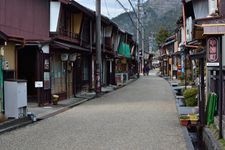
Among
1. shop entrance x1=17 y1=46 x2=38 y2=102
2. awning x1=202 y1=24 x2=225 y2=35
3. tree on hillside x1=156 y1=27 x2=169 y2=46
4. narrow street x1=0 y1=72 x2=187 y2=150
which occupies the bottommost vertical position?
narrow street x1=0 y1=72 x2=187 y2=150

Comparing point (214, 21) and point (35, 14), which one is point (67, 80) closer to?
point (35, 14)

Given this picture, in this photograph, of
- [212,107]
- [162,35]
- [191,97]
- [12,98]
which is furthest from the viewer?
[162,35]

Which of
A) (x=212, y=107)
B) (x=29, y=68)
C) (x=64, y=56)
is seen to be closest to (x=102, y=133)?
(x=212, y=107)

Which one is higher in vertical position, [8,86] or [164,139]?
[8,86]

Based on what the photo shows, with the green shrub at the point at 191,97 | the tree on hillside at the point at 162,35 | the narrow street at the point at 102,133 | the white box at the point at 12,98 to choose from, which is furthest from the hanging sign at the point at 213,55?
the tree on hillside at the point at 162,35

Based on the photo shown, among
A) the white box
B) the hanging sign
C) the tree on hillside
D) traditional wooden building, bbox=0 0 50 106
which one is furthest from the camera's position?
the tree on hillside

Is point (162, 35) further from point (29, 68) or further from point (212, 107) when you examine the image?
point (212, 107)

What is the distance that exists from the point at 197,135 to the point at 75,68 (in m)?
19.3

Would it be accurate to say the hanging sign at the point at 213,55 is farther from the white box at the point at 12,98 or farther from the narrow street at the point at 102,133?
the white box at the point at 12,98

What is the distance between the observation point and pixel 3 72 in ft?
58.7

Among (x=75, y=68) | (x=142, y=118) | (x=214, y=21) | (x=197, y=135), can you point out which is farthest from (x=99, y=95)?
(x=214, y=21)

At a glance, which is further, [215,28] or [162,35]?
[162,35]

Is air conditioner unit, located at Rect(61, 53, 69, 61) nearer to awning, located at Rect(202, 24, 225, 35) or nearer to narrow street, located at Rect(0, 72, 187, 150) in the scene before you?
narrow street, located at Rect(0, 72, 187, 150)

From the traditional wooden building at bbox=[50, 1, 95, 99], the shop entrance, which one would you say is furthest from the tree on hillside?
the shop entrance
